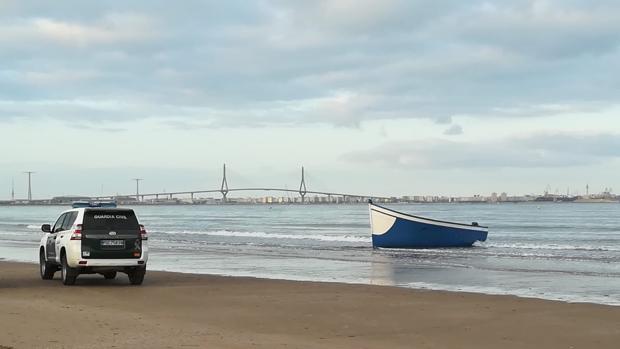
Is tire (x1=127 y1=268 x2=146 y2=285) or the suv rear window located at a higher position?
the suv rear window

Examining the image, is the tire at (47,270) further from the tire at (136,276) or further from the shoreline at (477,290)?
the shoreline at (477,290)

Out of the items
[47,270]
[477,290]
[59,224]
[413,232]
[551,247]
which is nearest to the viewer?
[477,290]

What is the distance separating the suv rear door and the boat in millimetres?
21383

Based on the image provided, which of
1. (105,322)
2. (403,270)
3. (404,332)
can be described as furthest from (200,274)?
(404,332)

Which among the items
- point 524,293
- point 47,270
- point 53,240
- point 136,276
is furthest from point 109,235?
point 524,293

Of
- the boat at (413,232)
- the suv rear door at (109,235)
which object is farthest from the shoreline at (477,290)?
the boat at (413,232)

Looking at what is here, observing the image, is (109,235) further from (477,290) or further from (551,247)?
(551,247)

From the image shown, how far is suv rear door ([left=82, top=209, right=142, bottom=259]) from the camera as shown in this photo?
53.9 feet

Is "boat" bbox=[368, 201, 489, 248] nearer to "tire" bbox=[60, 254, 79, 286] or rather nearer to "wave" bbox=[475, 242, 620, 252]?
"wave" bbox=[475, 242, 620, 252]

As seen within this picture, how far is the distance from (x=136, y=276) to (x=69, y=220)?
6.36 ft

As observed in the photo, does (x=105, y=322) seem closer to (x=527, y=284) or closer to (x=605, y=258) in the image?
(x=527, y=284)

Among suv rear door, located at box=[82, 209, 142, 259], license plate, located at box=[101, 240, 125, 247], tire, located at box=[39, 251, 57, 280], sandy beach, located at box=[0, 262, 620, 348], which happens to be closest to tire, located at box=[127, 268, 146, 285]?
sandy beach, located at box=[0, 262, 620, 348]

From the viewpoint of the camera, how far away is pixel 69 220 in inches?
683

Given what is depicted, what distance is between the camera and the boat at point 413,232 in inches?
1457
